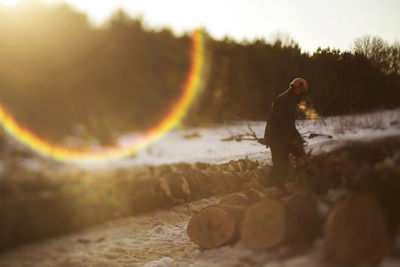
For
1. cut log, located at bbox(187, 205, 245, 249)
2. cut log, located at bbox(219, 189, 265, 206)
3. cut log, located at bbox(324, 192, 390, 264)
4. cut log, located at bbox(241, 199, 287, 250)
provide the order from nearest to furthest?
cut log, located at bbox(324, 192, 390, 264), cut log, located at bbox(241, 199, 287, 250), cut log, located at bbox(187, 205, 245, 249), cut log, located at bbox(219, 189, 265, 206)

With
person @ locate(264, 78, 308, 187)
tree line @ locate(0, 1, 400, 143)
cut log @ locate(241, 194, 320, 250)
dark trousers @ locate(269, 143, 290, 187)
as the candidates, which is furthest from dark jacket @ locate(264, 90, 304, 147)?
cut log @ locate(241, 194, 320, 250)

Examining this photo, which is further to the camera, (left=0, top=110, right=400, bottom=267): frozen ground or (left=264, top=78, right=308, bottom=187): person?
(left=264, top=78, right=308, bottom=187): person

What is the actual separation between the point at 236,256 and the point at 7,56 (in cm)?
595

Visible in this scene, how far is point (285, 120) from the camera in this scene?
495 centimetres

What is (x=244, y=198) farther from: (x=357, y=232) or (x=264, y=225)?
(x=357, y=232)

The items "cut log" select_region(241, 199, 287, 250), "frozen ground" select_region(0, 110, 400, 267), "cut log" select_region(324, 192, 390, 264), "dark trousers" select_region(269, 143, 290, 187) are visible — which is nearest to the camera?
"cut log" select_region(324, 192, 390, 264)

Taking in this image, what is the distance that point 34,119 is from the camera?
6.75 m

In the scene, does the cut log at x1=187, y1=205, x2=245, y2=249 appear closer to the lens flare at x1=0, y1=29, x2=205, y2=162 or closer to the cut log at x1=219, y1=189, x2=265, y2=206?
the cut log at x1=219, y1=189, x2=265, y2=206

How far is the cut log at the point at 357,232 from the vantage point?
2.63 metres

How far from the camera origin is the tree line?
5758mm

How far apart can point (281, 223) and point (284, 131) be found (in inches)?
73.3

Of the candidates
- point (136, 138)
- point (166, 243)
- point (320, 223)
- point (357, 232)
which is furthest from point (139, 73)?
point (357, 232)

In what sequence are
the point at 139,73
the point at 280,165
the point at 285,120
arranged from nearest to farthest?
the point at 285,120, the point at 280,165, the point at 139,73

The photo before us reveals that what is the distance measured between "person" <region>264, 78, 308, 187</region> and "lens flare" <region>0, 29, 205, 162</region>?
13.7 ft
